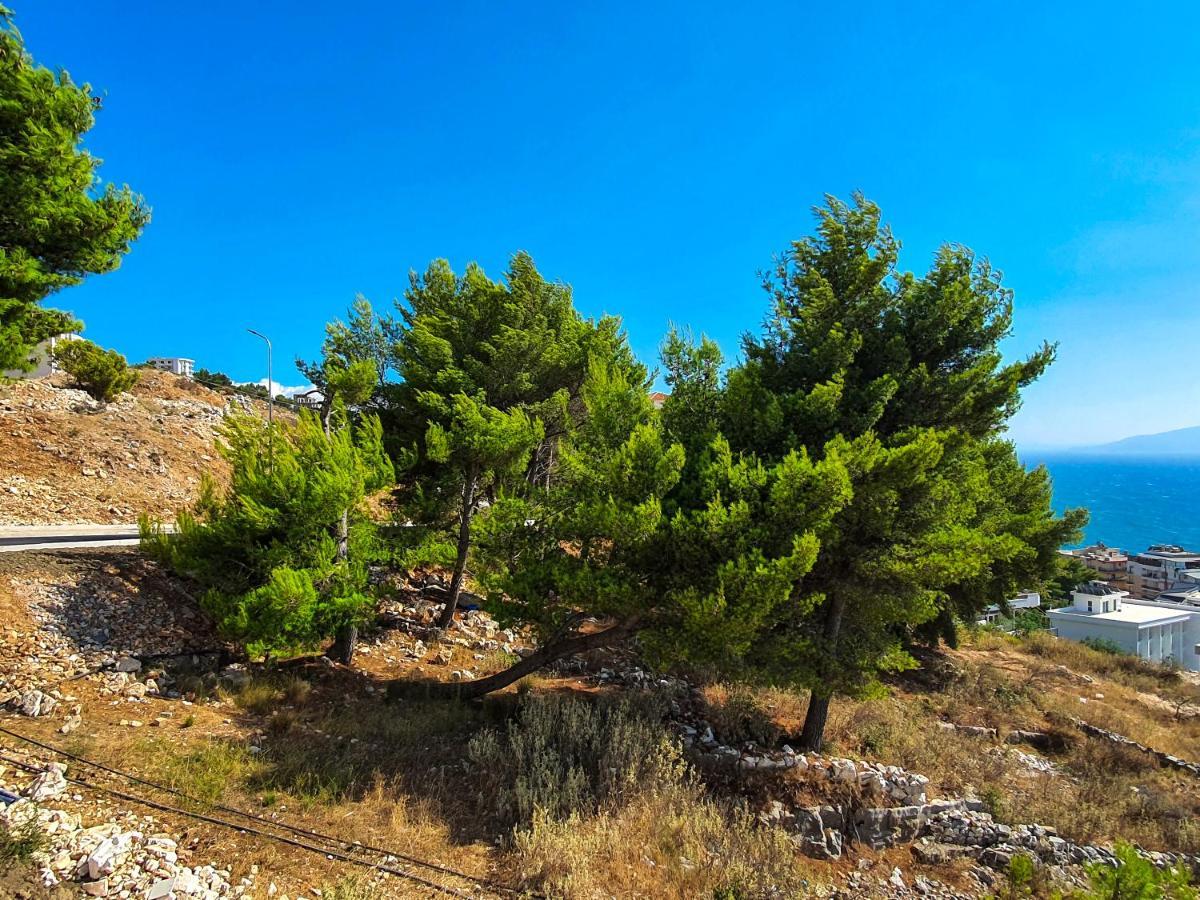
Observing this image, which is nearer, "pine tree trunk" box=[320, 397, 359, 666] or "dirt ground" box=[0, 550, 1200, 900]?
"dirt ground" box=[0, 550, 1200, 900]

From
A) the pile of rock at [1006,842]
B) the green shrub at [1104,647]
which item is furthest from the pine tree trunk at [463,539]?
the green shrub at [1104,647]

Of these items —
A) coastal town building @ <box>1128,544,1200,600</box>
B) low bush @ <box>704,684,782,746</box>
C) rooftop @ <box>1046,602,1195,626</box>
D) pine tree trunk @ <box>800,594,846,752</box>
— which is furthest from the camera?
coastal town building @ <box>1128,544,1200,600</box>

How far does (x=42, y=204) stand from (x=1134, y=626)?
49.8 metres

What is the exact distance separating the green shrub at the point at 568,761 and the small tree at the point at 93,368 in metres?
21.5

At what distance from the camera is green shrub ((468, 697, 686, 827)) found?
23.5ft

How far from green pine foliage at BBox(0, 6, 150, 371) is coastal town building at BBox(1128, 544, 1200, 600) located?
95.4 m

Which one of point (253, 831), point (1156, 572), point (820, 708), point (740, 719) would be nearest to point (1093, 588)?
point (1156, 572)

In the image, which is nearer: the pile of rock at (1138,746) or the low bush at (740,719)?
the low bush at (740,719)

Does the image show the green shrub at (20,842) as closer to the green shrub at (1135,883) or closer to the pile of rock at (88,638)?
the pile of rock at (88,638)

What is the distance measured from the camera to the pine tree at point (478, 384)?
1184 cm

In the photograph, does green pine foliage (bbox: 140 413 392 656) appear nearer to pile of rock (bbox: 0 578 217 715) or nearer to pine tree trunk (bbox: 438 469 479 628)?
pile of rock (bbox: 0 578 217 715)

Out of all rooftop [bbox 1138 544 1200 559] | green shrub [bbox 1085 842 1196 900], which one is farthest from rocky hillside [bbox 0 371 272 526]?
rooftop [bbox 1138 544 1200 559]

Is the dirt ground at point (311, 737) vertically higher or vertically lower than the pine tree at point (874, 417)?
lower

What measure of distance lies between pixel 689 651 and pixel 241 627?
6.72 metres
